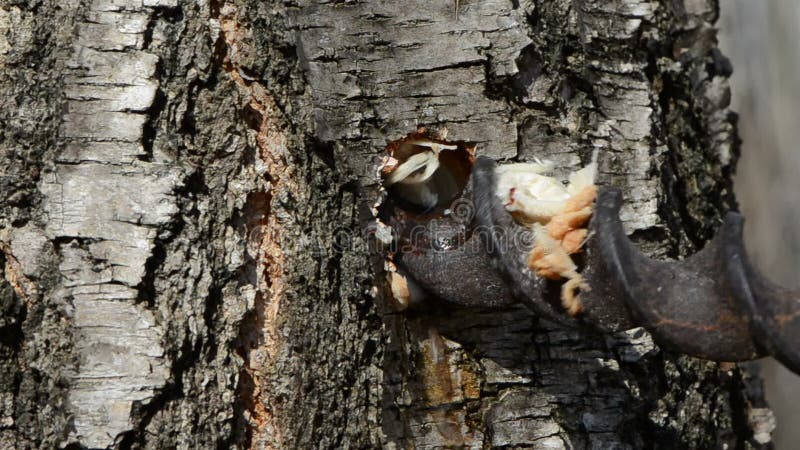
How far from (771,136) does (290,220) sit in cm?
251

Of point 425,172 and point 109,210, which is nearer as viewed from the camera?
point 109,210

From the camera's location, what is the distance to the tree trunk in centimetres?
110

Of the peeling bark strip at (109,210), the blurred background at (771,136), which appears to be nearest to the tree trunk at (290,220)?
the peeling bark strip at (109,210)

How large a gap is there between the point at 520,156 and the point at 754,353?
1.41ft

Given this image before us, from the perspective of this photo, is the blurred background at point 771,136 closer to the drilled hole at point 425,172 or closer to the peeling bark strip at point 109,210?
the drilled hole at point 425,172

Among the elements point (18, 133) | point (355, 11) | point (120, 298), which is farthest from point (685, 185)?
point (18, 133)

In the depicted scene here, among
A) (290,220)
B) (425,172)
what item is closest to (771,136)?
(425,172)

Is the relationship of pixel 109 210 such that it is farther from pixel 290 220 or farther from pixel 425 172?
pixel 425 172

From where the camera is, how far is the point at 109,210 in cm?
111

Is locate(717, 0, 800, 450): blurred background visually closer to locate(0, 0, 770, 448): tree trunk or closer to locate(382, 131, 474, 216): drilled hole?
locate(0, 0, 770, 448): tree trunk

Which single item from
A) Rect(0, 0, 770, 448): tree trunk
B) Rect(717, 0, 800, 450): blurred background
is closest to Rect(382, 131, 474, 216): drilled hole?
Rect(0, 0, 770, 448): tree trunk

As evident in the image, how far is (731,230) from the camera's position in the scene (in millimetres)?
Answer: 939

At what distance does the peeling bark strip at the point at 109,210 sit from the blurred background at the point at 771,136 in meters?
2.53

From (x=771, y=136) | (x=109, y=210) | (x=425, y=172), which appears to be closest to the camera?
(x=109, y=210)
